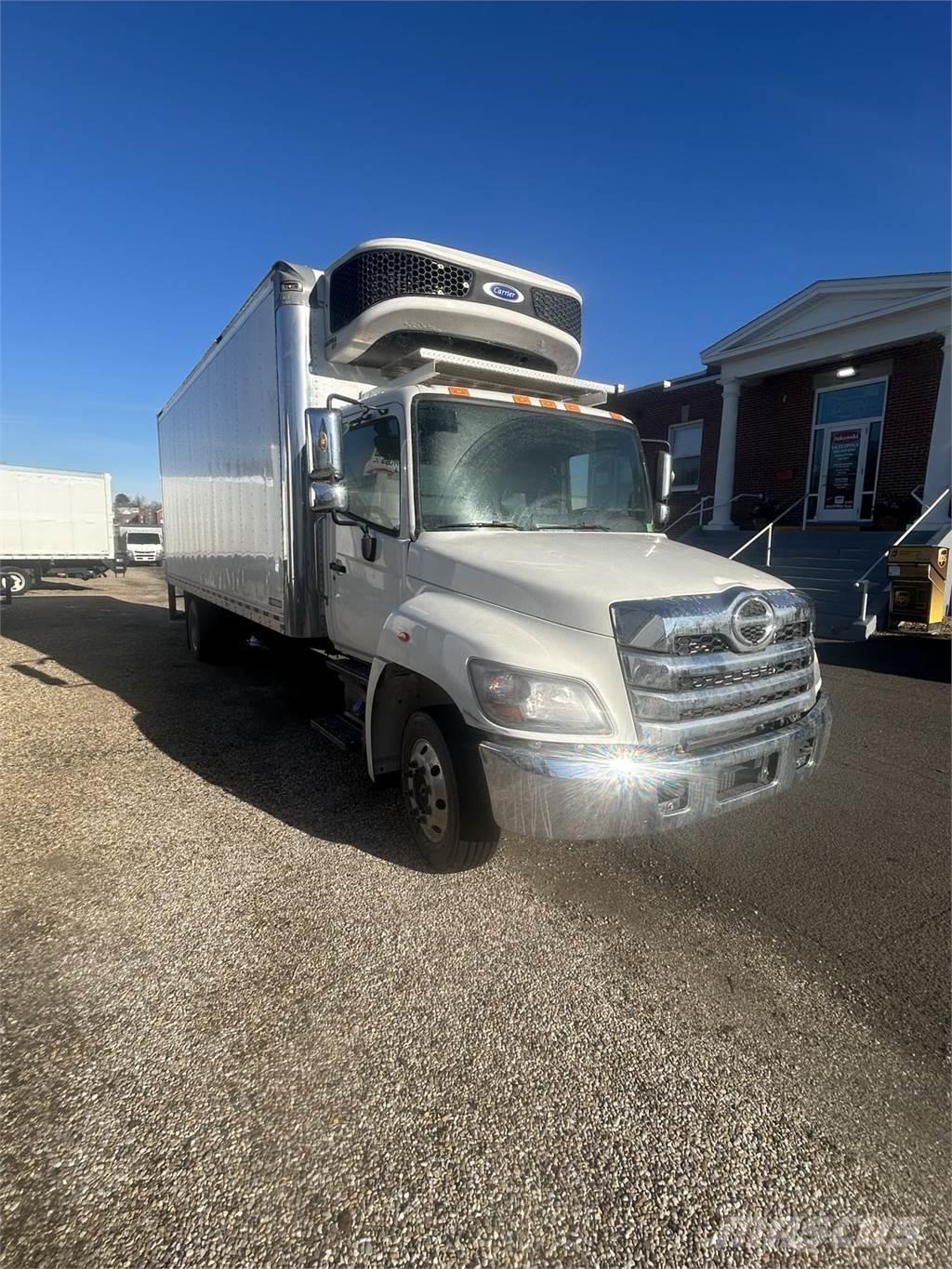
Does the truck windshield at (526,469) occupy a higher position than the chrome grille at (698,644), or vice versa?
the truck windshield at (526,469)

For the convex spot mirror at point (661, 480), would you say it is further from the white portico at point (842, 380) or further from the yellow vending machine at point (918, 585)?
the white portico at point (842, 380)

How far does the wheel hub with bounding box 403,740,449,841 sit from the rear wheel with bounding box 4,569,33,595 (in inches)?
843

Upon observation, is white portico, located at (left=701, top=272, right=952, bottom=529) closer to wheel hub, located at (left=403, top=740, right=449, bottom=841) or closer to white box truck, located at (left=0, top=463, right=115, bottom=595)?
wheel hub, located at (left=403, top=740, right=449, bottom=841)

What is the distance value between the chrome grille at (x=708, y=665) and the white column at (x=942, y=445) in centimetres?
1170

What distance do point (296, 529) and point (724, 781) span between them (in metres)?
3.50

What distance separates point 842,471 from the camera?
14891mm

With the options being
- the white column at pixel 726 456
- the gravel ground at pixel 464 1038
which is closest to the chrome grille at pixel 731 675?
the gravel ground at pixel 464 1038

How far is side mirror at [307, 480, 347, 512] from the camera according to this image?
3688 mm

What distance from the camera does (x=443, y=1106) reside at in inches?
78.7

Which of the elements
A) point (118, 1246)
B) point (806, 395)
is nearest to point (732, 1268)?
Answer: point (118, 1246)

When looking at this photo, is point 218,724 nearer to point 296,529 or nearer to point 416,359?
point 296,529

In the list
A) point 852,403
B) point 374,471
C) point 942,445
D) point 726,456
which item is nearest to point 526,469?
point 374,471

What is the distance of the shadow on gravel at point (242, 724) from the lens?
398cm

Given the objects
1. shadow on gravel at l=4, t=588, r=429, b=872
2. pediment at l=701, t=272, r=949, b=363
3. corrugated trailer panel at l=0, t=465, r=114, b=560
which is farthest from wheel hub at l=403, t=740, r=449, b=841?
corrugated trailer panel at l=0, t=465, r=114, b=560
